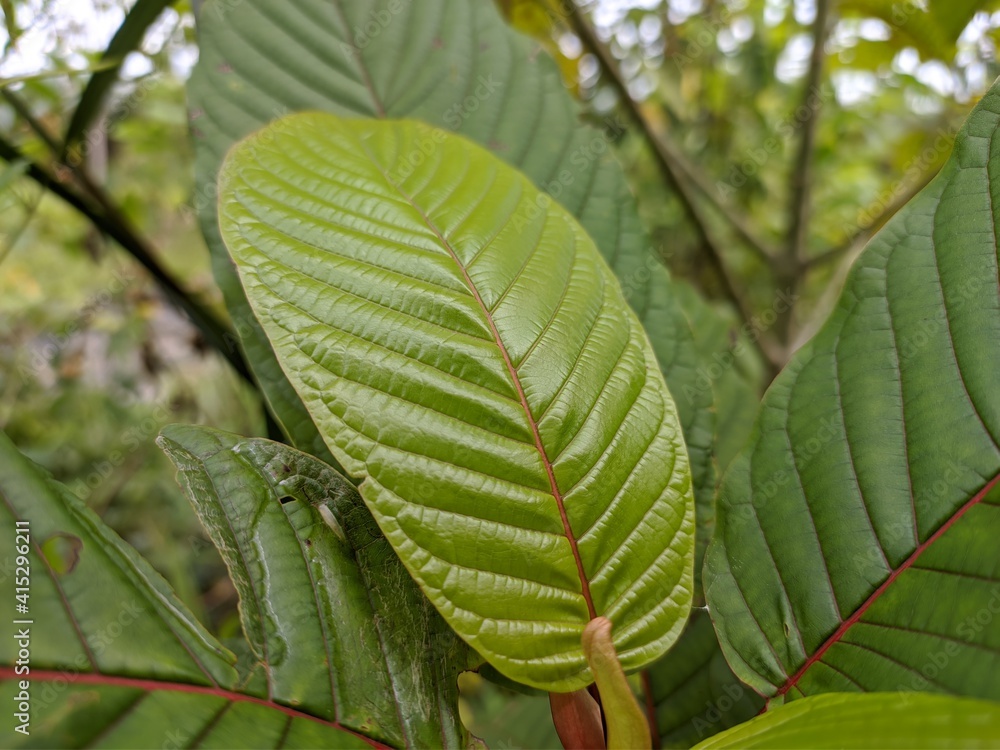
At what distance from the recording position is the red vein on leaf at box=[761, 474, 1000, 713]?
0.40 m

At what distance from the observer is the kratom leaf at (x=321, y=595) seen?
1.24 feet

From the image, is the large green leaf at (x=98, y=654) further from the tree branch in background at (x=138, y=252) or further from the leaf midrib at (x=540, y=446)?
the tree branch in background at (x=138, y=252)

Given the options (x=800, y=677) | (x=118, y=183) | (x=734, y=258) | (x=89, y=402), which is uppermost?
(x=118, y=183)

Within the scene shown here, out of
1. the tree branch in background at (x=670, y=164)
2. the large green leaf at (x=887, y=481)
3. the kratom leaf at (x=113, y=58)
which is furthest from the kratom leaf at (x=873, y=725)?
the tree branch in background at (x=670, y=164)

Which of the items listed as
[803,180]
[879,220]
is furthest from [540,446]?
[803,180]

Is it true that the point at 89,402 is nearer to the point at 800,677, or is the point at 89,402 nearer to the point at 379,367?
the point at 379,367

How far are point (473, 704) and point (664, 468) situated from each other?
1481mm

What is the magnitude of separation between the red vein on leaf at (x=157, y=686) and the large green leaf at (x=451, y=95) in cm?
34

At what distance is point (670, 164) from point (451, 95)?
77 centimetres

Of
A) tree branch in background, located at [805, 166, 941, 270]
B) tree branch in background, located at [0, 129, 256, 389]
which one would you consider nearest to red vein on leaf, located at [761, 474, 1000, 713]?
tree branch in background, located at [0, 129, 256, 389]

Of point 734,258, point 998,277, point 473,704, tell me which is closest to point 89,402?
point 473,704

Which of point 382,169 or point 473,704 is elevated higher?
point 382,169

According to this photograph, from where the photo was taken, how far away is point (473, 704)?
1701mm

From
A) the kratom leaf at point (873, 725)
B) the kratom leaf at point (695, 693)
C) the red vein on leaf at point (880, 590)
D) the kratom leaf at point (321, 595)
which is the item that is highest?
the kratom leaf at point (321, 595)
